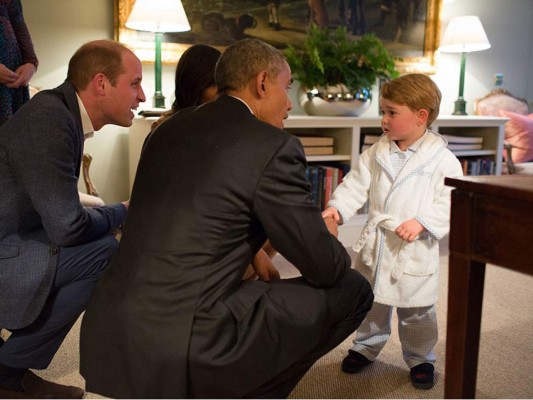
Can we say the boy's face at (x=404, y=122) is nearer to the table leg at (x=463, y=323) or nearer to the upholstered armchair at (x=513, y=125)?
the table leg at (x=463, y=323)

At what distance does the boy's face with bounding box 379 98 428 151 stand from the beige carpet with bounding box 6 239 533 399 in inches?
31.4

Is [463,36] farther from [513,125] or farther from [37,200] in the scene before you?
[37,200]

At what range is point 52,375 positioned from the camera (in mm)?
1915

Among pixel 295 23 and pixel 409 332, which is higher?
pixel 295 23

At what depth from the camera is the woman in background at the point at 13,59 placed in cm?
221

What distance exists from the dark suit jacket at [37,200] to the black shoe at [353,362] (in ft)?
3.18

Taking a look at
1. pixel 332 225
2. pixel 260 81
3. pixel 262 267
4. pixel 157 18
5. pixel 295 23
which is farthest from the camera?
pixel 295 23

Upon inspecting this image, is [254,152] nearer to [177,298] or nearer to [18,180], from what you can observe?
[177,298]

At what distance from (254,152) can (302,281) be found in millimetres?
408

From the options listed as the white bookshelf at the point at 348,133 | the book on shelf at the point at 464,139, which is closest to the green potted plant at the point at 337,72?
the white bookshelf at the point at 348,133

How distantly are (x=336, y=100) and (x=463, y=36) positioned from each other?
48.9 inches

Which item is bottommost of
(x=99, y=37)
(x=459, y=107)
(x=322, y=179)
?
(x=322, y=179)

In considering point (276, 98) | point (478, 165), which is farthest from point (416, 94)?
point (478, 165)

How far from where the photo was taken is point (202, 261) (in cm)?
122
